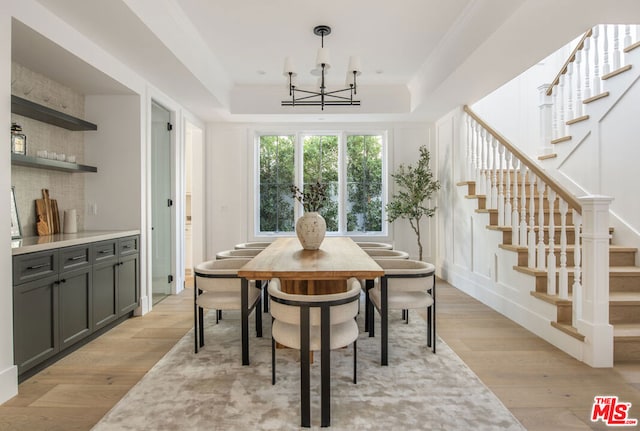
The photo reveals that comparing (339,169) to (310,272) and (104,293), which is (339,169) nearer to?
(104,293)

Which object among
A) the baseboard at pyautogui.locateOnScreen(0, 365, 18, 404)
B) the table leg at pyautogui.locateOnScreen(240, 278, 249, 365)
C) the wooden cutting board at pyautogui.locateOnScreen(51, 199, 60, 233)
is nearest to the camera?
the baseboard at pyautogui.locateOnScreen(0, 365, 18, 404)

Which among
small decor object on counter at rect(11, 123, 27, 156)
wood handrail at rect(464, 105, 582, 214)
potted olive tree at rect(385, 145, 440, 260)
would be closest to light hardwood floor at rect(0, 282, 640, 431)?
wood handrail at rect(464, 105, 582, 214)

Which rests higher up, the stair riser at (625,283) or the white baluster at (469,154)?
the white baluster at (469,154)

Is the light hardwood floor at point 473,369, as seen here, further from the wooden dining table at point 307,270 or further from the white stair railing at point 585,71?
the white stair railing at point 585,71

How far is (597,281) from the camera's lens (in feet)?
8.50

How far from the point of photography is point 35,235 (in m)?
3.25

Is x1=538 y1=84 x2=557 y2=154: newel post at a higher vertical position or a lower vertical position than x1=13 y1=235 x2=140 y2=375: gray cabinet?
higher

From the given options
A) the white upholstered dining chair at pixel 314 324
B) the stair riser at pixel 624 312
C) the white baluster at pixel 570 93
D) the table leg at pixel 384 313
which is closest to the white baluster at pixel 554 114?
the white baluster at pixel 570 93

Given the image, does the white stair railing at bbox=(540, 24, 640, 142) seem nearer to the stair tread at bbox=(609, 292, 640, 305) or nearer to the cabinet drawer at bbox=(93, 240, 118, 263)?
the stair tread at bbox=(609, 292, 640, 305)

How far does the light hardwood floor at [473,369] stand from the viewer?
2.00 meters

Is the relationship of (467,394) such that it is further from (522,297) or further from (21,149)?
(21,149)

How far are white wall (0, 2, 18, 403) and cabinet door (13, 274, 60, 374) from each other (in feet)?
0.27

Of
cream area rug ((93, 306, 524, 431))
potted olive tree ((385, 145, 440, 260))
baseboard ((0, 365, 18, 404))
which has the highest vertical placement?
potted olive tree ((385, 145, 440, 260))

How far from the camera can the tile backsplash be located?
310 cm
